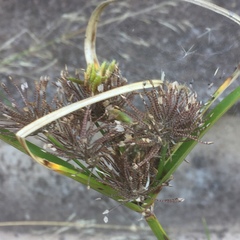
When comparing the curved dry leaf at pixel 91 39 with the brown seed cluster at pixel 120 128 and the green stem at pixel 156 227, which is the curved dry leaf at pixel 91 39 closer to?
the brown seed cluster at pixel 120 128

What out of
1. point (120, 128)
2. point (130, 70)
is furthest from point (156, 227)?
point (130, 70)

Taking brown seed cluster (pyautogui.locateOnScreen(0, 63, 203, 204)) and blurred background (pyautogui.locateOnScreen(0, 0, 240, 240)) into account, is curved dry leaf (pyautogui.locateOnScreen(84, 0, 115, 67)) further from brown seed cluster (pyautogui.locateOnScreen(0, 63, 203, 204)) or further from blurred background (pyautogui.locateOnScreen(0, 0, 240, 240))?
blurred background (pyautogui.locateOnScreen(0, 0, 240, 240))

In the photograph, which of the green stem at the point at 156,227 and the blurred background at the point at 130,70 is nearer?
the green stem at the point at 156,227

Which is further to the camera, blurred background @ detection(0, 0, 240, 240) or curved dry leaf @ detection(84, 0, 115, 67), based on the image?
blurred background @ detection(0, 0, 240, 240)

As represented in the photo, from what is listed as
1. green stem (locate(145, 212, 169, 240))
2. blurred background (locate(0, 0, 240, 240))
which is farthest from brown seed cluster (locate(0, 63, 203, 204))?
blurred background (locate(0, 0, 240, 240))

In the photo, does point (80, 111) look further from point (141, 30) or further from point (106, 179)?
point (141, 30)

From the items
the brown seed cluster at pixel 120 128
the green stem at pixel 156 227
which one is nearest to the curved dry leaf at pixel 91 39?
the brown seed cluster at pixel 120 128

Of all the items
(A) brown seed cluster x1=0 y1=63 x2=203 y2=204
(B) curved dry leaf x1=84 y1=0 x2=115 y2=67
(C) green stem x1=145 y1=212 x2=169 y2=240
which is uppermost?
(B) curved dry leaf x1=84 y1=0 x2=115 y2=67
